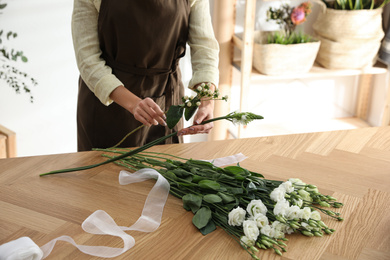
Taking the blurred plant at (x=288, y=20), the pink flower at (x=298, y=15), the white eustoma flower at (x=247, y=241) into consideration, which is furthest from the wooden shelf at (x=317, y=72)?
the white eustoma flower at (x=247, y=241)

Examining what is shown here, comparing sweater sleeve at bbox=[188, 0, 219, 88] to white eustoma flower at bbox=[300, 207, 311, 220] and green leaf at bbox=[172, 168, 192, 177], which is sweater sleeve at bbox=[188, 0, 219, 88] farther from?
white eustoma flower at bbox=[300, 207, 311, 220]

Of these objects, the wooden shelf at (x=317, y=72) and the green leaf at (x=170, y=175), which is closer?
the green leaf at (x=170, y=175)

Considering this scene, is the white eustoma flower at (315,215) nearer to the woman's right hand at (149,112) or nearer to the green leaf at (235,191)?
the green leaf at (235,191)

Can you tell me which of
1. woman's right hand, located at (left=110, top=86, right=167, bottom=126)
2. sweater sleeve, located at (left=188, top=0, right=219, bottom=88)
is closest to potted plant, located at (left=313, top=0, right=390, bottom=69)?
sweater sleeve, located at (left=188, top=0, right=219, bottom=88)

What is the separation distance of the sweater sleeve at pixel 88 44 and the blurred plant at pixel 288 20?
4.86ft

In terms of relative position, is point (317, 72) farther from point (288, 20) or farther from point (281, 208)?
point (281, 208)

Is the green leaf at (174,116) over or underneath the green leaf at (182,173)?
over

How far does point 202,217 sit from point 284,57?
1969 millimetres

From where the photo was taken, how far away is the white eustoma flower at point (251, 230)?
3.50 ft

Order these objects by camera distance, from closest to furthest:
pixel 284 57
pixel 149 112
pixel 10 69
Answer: pixel 149 112
pixel 10 69
pixel 284 57

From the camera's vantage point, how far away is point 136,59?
6.18 ft

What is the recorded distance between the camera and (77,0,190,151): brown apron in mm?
1783

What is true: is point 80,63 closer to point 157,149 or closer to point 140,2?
point 140,2

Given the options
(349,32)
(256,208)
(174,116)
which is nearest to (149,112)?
(174,116)
